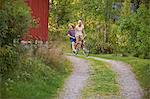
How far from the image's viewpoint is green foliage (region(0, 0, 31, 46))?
37.6 feet

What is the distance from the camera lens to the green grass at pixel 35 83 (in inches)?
476

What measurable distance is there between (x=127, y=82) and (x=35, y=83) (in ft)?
10.9

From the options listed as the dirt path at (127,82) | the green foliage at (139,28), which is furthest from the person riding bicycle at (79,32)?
the green foliage at (139,28)

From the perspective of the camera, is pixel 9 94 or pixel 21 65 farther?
pixel 21 65

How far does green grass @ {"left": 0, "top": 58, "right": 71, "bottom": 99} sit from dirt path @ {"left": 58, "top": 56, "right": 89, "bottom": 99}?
234mm

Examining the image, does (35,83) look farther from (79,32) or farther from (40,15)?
(79,32)

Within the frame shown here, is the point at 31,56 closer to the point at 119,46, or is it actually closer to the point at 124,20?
the point at 124,20

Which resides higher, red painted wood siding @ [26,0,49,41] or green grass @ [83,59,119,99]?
red painted wood siding @ [26,0,49,41]

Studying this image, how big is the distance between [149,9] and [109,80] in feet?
8.82

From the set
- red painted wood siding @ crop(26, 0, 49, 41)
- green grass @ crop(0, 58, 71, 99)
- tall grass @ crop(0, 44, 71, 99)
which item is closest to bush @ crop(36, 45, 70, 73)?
tall grass @ crop(0, 44, 71, 99)

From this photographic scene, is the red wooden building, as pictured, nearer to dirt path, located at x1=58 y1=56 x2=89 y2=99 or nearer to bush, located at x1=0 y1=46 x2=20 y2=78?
dirt path, located at x1=58 y1=56 x2=89 y2=99

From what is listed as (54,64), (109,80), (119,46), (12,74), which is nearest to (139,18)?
(109,80)

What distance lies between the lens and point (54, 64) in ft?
57.0

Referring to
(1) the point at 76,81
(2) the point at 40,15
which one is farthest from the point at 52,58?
(2) the point at 40,15
